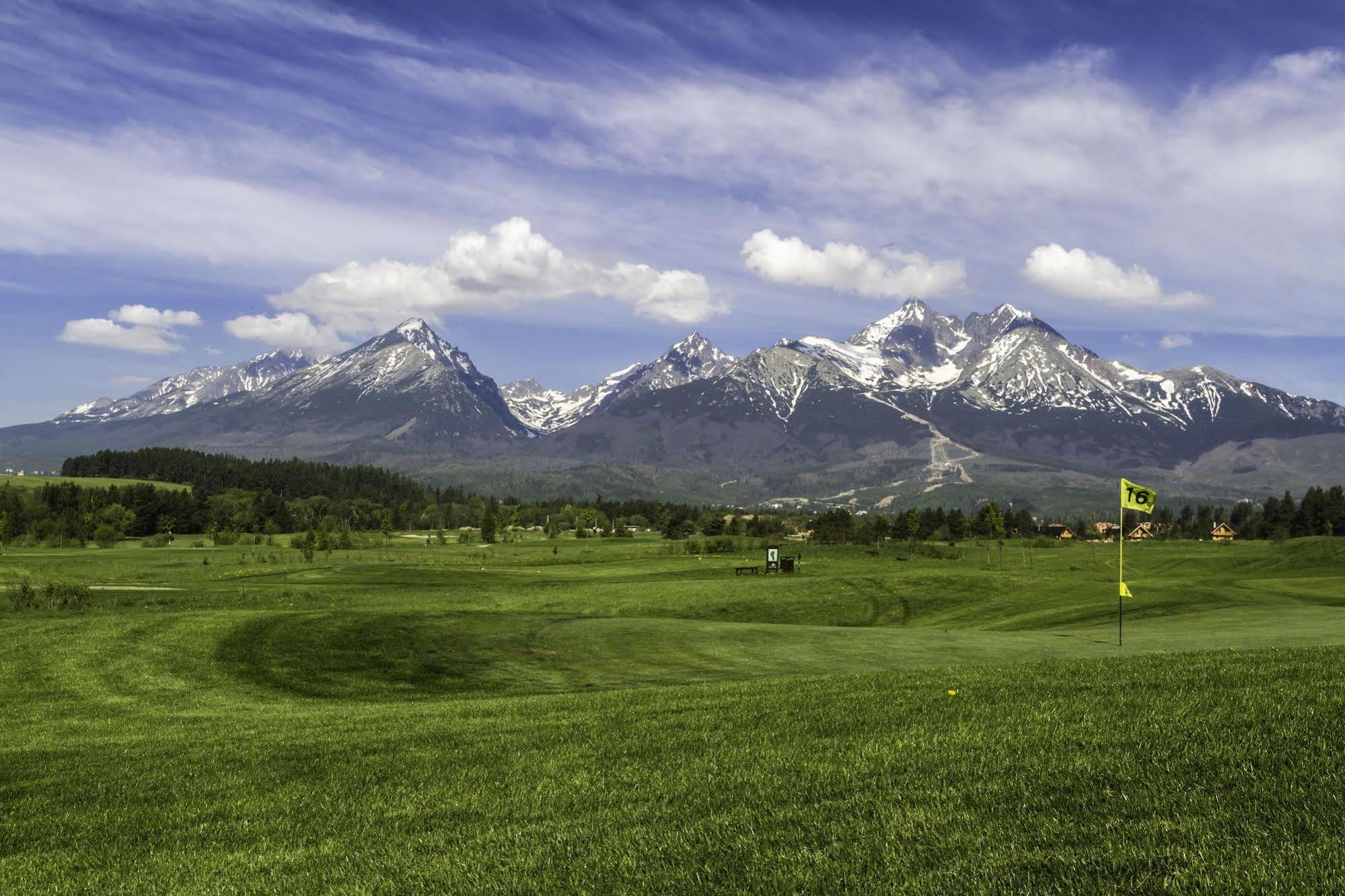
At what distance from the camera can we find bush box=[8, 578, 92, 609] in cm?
5416

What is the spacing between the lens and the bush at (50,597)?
5416 cm

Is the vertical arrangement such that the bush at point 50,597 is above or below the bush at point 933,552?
above

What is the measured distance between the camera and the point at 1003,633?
155ft

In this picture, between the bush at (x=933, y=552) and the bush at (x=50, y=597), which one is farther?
the bush at (x=933, y=552)

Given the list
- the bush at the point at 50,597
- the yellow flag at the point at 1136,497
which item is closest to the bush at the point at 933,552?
the yellow flag at the point at 1136,497

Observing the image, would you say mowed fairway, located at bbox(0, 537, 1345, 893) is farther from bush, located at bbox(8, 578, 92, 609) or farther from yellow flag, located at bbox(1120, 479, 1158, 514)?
bush, located at bbox(8, 578, 92, 609)

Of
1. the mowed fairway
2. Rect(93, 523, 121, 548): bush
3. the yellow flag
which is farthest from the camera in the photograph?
Rect(93, 523, 121, 548): bush

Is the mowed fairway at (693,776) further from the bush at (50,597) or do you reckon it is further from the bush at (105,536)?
the bush at (105,536)

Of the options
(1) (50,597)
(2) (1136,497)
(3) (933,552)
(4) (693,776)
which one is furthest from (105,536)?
(4) (693,776)

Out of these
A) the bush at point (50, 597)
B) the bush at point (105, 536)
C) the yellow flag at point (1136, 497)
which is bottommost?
the bush at point (105, 536)

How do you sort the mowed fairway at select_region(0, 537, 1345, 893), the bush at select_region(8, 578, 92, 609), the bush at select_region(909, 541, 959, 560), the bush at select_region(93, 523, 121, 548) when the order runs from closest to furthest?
the mowed fairway at select_region(0, 537, 1345, 893) < the bush at select_region(8, 578, 92, 609) < the bush at select_region(909, 541, 959, 560) < the bush at select_region(93, 523, 121, 548)

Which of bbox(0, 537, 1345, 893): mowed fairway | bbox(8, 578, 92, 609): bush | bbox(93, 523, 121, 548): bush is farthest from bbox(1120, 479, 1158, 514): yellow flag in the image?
bbox(93, 523, 121, 548): bush

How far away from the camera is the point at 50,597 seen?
5531cm

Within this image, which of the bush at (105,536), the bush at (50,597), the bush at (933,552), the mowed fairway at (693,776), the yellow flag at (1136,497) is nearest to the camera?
the mowed fairway at (693,776)
